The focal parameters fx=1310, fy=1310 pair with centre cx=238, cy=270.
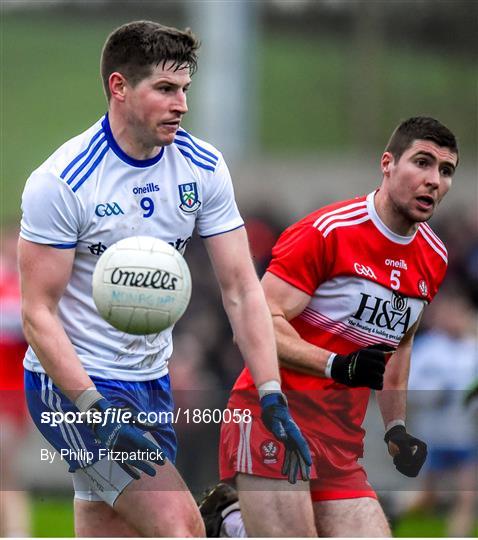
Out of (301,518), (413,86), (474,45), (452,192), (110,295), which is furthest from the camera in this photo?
(413,86)

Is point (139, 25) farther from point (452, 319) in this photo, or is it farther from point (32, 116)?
point (32, 116)

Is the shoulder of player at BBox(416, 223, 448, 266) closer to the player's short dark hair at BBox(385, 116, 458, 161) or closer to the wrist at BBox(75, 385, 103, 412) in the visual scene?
the player's short dark hair at BBox(385, 116, 458, 161)

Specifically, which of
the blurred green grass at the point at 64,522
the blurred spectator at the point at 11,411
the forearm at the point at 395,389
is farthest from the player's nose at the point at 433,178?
the blurred green grass at the point at 64,522

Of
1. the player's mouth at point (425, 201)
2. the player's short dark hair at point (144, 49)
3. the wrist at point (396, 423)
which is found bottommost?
the wrist at point (396, 423)

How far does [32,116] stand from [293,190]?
60.4 feet

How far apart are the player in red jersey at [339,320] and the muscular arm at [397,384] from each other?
0.15 metres

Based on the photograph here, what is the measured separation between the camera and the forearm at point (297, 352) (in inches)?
236

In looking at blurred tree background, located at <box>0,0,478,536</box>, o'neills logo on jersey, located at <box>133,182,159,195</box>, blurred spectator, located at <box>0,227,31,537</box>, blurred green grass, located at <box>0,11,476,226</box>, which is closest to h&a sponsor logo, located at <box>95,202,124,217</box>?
o'neills logo on jersey, located at <box>133,182,159,195</box>

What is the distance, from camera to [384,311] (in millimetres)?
6152

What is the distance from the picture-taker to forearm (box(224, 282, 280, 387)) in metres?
5.74

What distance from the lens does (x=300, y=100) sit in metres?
37.2

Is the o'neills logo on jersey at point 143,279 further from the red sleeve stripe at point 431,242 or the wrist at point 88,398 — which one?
the red sleeve stripe at point 431,242

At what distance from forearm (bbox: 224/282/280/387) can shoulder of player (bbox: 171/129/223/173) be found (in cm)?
56

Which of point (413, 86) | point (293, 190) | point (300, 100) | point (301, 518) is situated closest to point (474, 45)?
point (413, 86)
